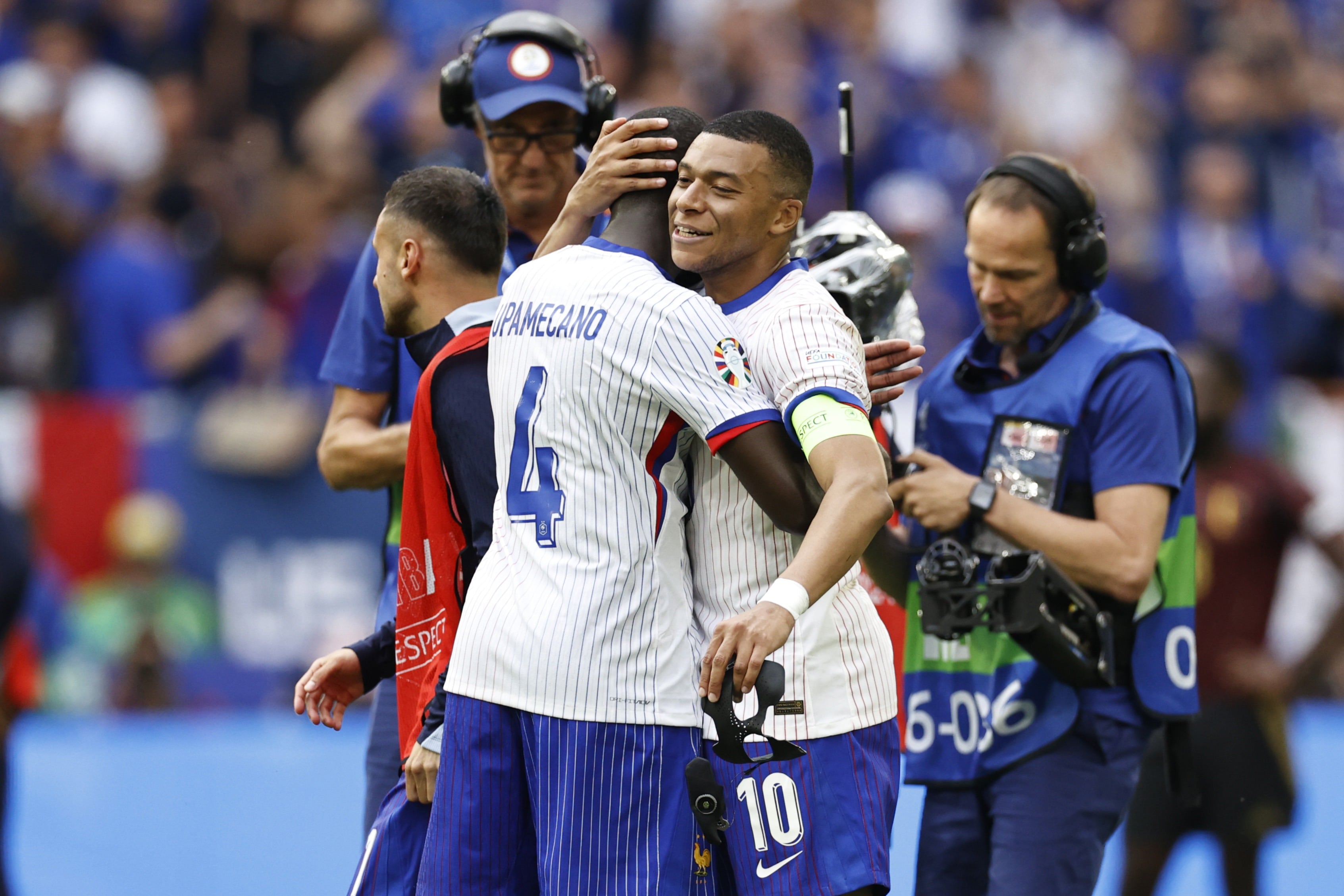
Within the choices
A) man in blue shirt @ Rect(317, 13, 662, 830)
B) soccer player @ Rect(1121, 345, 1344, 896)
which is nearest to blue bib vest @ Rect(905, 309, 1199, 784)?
man in blue shirt @ Rect(317, 13, 662, 830)

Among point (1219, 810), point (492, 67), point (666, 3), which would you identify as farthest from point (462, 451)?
point (666, 3)

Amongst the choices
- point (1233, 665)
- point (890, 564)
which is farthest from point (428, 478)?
point (1233, 665)

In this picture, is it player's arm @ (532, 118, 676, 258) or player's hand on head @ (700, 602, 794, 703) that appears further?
player's arm @ (532, 118, 676, 258)

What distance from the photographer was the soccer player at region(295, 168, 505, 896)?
332 cm

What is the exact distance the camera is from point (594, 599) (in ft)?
9.90

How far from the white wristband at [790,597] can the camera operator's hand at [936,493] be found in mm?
1155

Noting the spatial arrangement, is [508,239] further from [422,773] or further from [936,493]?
[422,773]

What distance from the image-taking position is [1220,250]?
447 inches

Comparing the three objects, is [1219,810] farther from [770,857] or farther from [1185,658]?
[770,857]

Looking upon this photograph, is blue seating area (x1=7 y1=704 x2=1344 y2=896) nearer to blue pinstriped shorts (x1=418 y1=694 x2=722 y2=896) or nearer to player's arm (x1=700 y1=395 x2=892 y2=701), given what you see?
blue pinstriped shorts (x1=418 y1=694 x2=722 y2=896)

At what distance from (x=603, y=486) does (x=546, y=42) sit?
1721 mm

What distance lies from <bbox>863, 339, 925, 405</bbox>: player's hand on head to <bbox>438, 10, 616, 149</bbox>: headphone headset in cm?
122

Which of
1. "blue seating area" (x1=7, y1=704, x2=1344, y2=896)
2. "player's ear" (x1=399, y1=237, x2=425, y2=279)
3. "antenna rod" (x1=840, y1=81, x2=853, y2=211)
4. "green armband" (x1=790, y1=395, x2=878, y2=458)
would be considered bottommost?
"blue seating area" (x1=7, y1=704, x2=1344, y2=896)

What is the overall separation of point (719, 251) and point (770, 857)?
1.17 metres
